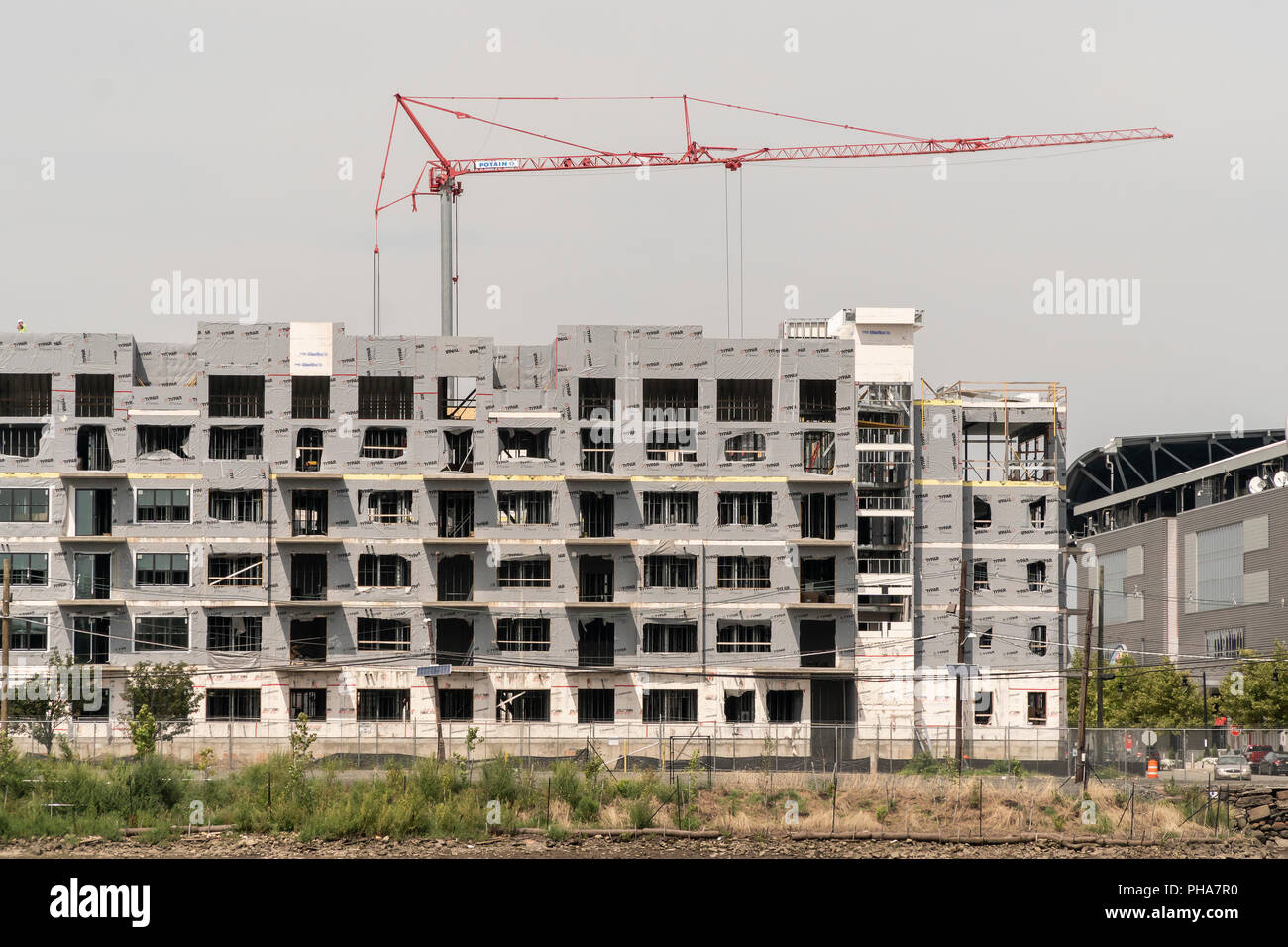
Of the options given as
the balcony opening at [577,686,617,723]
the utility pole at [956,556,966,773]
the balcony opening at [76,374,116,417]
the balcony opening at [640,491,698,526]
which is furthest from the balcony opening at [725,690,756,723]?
the balcony opening at [76,374,116,417]

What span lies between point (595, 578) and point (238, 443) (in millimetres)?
23110

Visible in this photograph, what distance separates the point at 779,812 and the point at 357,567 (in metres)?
41.7

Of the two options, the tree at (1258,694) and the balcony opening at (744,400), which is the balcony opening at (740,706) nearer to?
the balcony opening at (744,400)

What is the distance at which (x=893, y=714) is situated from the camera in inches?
3703

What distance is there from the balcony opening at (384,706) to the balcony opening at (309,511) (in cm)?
1041

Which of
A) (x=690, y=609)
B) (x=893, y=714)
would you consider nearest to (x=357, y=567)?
(x=690, y=609)

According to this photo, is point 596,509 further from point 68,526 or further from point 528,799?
point 528,799

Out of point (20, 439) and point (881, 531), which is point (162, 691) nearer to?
point (20, 439)

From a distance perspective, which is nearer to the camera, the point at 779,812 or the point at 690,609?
the point at 779,812

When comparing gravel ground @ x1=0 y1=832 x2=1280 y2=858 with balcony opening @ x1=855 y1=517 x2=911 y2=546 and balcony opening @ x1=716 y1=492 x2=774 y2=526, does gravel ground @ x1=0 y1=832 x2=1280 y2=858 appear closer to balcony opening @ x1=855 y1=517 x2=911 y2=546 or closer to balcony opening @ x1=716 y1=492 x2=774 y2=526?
balcony opening @ x1=716 y1=492 x2=774 y2=526

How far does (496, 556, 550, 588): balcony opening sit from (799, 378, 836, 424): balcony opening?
62.2 ft

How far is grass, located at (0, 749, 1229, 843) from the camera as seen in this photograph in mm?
53281

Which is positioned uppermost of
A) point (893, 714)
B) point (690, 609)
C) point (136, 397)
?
point (136, 397)

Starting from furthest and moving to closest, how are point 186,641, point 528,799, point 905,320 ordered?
point 905,320, point 186,641, point 528,799
